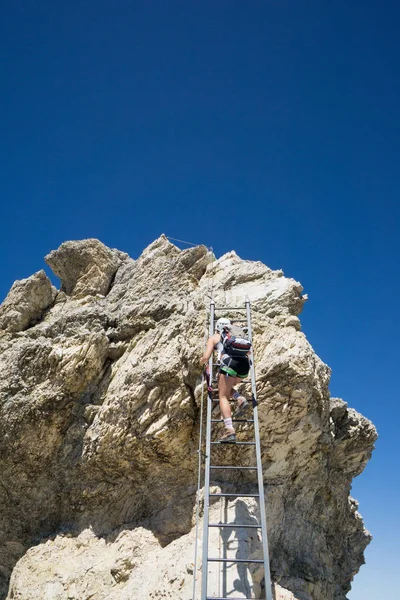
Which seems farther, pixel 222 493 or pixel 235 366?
pixel 222 493

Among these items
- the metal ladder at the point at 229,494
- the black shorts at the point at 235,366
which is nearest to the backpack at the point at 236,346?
the black shorts at the point at 235,366

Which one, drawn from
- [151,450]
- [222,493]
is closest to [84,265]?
[151,450]

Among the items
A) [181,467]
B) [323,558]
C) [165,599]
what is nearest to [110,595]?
[165,599]

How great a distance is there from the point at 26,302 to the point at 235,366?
345 inches

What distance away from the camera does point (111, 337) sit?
10758mm

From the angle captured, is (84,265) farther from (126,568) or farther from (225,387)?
(126,568)

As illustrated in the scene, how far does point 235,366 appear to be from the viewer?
746 centimetres

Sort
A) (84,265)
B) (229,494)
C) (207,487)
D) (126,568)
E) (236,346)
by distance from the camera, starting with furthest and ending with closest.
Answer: (84,265), (126,568), (236,346), (229,494), (207,487)

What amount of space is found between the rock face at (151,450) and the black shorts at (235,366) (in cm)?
85

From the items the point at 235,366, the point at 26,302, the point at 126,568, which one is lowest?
the point at 126,568

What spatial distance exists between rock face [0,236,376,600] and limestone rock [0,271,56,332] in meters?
2.08

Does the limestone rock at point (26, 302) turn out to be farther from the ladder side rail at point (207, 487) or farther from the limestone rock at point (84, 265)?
the ladder side rail at point (207, 487)

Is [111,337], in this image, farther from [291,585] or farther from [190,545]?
[291,585]

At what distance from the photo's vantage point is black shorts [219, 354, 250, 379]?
744 cm
